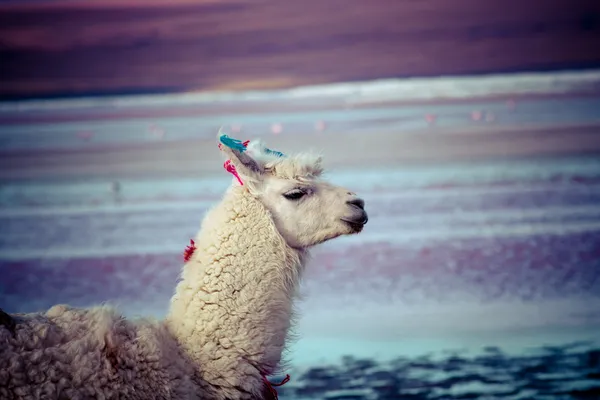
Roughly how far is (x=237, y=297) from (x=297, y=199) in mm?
353

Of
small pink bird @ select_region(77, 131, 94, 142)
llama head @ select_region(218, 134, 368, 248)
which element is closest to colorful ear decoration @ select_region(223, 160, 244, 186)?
llama head @ select_region(218, 134, 368, 248)

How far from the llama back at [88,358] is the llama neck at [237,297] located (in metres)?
0.08

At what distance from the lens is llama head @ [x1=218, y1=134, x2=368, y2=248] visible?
7.15ft

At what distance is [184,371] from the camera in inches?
77.2

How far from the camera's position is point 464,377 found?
3.44 metres

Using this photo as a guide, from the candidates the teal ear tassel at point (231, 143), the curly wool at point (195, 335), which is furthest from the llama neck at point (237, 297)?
the teal ear tassel at point (231, 143)

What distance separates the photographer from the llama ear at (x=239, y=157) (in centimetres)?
210

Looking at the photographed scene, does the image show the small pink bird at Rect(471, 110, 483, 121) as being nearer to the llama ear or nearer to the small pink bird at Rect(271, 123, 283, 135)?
the small pink bird at Rect(271, 123, 283, 135)

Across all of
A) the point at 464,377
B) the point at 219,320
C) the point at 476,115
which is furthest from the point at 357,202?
the point at 476,115

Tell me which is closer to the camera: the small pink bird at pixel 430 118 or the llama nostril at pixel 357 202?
the llama nostril at pixel 357 202

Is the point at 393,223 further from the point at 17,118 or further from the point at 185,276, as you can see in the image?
the point at 17,118

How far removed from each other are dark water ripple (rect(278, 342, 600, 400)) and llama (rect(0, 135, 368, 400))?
4.31ft

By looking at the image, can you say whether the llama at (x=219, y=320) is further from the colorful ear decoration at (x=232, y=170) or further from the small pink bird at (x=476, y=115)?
the small pink bird at (x=476, y=115)

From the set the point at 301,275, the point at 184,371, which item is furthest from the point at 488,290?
the point at 184,371
